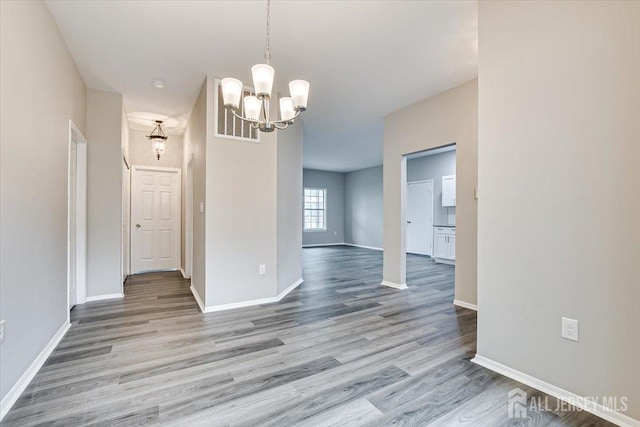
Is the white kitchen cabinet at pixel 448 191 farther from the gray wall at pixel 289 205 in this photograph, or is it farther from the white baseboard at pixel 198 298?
the white baseboard at pixel 198 298

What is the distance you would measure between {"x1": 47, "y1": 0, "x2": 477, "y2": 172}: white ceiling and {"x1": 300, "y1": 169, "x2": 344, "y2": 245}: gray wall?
600 cm

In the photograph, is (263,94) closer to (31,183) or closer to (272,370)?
(31,183)

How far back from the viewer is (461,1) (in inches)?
85.5

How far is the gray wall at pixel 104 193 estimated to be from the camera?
370 centimetres

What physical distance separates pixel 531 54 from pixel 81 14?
133 inches

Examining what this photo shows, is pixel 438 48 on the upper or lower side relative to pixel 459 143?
upper

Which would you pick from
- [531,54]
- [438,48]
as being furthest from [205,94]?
[531,54]

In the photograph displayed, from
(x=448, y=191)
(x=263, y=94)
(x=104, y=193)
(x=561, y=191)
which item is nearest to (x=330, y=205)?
(x=448, y=191)

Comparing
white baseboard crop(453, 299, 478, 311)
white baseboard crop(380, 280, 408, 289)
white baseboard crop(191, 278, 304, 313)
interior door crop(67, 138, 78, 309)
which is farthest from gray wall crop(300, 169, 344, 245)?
interior door crop(67, 138, 78, 309)

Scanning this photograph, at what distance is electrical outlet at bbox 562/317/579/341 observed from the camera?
1.70 metres

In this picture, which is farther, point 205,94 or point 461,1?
point 205,94

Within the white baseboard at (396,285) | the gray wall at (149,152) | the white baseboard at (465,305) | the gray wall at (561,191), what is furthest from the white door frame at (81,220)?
the white baseboard at (465,305)

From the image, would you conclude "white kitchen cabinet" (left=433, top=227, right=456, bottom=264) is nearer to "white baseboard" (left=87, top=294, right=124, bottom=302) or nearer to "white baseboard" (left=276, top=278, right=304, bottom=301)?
"white baseboard" (left=276, top=278, right=304, bottom=301)

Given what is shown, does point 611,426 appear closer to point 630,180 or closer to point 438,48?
point 630,180
